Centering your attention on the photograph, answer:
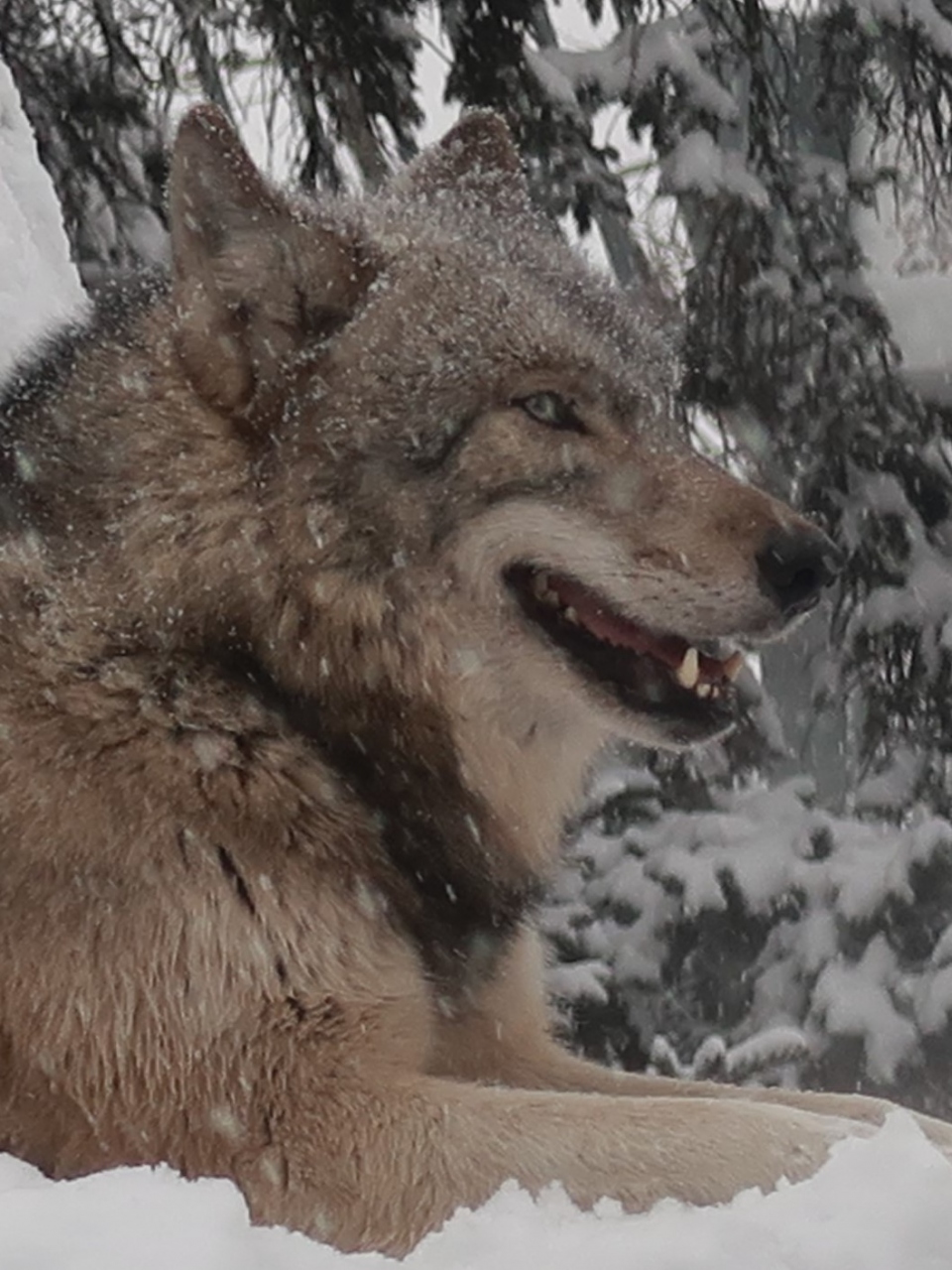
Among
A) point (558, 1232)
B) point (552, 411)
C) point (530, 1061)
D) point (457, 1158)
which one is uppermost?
point (552, 411)

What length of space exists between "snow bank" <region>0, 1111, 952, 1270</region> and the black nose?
4.06 feet

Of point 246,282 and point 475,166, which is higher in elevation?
point 475,166

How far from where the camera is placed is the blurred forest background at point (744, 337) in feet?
20.8

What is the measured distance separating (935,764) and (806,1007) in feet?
3.35

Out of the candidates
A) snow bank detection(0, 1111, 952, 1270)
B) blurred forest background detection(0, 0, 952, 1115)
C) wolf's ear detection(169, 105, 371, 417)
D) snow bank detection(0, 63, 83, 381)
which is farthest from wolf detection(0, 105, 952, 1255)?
blurred forest background detection(0, 0, 952, 1115)

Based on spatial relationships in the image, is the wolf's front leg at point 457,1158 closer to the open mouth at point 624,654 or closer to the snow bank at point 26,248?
the open mouth at point 624,654

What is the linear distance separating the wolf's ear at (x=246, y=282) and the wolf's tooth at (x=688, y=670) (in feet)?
2.67

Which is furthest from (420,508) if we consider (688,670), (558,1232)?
(558,1232)

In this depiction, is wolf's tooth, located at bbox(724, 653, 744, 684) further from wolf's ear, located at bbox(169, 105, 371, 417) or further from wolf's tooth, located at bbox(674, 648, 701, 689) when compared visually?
wolf's ear, located at bbox(169, 105, 371, 417)

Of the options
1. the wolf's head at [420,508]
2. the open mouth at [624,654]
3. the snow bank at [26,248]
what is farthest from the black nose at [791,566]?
the snow bank at [26,248]

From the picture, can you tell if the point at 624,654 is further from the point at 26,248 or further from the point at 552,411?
the point at 26,248

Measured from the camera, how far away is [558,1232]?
190 cm

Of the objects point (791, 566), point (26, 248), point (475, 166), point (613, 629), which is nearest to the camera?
point (791, 566)

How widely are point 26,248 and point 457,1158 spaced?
287 centimetres
